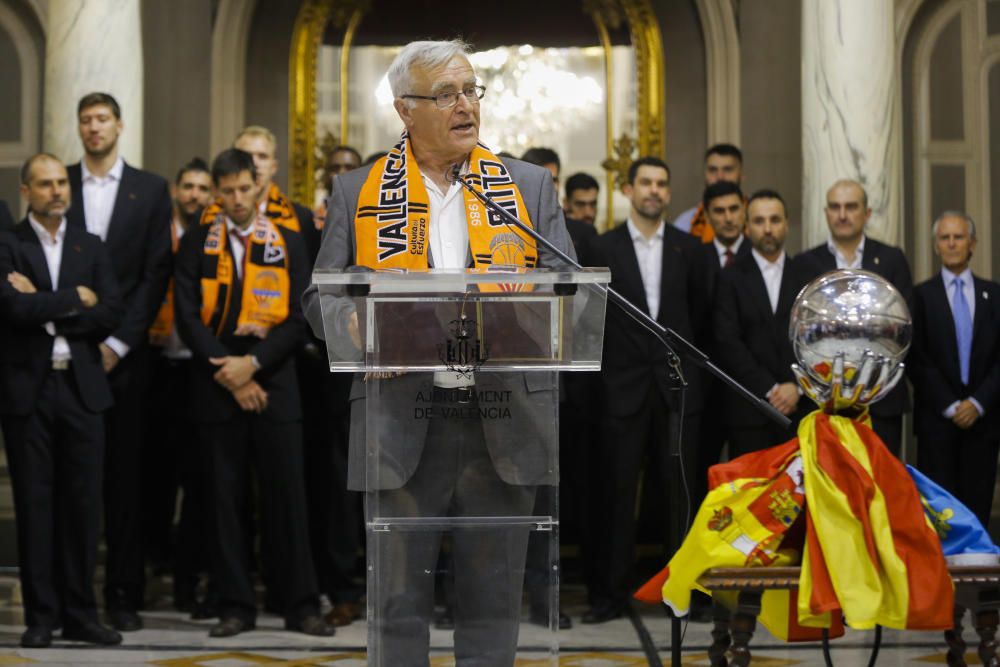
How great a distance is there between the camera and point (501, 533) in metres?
3.33

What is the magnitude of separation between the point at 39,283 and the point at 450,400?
335 centimetres

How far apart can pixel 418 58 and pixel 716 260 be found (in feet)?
11.7

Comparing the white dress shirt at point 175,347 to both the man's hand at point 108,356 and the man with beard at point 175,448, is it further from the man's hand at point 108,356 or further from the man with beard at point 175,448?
the man's hand at point 108,356

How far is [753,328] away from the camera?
22.2ft

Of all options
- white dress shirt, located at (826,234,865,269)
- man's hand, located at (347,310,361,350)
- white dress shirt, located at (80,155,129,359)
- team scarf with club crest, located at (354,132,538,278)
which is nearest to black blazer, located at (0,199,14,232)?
white dress shirt, located at (80,155,129,359)

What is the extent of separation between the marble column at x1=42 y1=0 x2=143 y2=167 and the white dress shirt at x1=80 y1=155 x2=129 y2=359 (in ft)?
3.68

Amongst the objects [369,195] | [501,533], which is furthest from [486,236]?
[501,533]

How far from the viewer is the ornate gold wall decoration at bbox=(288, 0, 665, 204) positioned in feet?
32.3

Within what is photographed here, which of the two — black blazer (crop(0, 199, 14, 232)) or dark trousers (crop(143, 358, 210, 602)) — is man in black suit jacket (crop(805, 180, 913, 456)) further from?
black blazer (crop(0, 199, 14, 232))

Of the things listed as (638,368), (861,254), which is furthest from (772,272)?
(638,368)

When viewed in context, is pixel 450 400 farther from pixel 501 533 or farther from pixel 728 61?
pixel 728 61

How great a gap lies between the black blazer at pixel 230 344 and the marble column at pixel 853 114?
2991mm

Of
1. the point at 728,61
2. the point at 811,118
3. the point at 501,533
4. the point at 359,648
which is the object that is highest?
the point at 728,61

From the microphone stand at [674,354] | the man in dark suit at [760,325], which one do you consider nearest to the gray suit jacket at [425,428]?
Answer: the microphone stand at [674,354]
